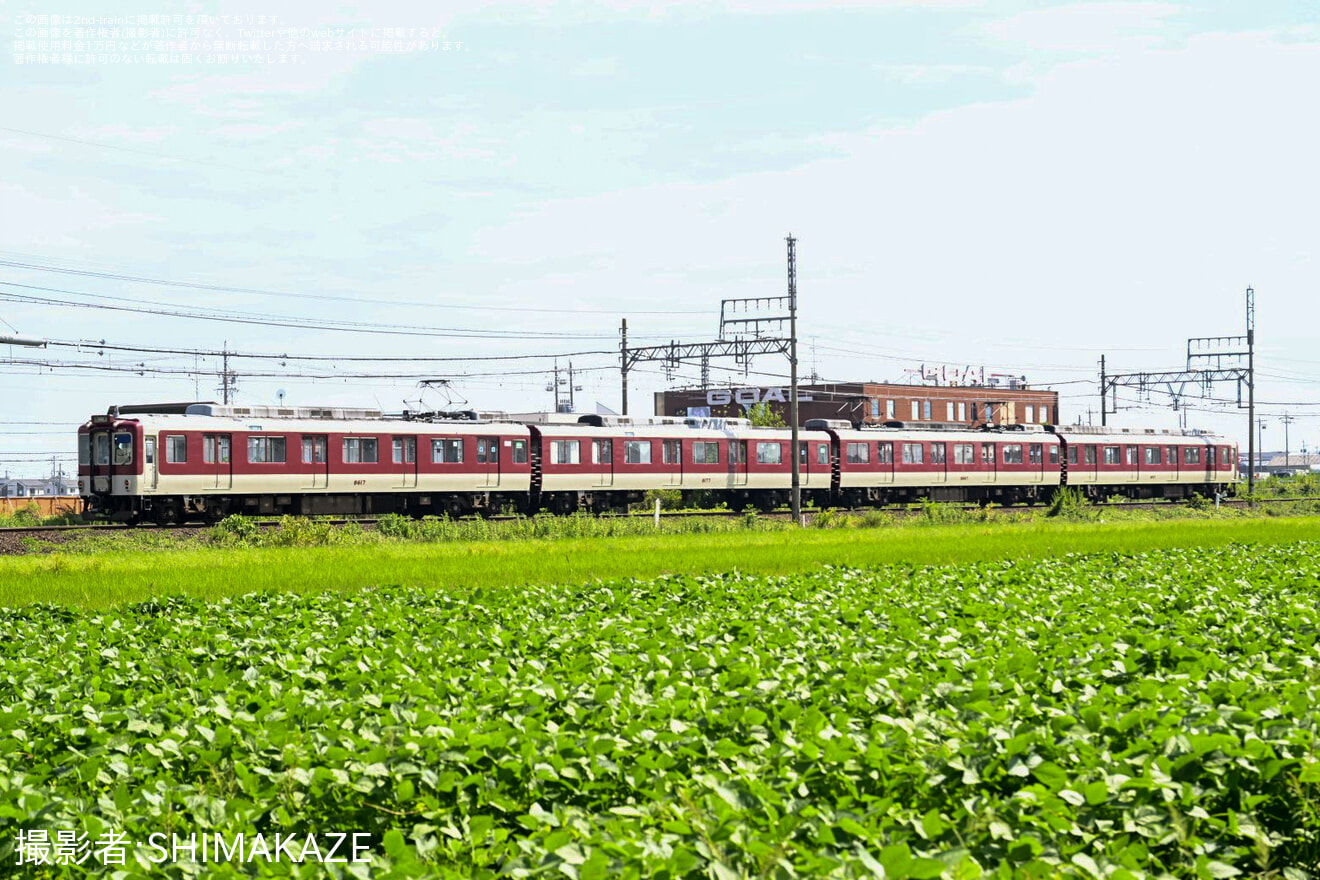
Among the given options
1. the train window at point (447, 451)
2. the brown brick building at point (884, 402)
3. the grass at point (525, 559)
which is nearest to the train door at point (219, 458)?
the train window at point (447, 451)

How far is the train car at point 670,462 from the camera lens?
4794cm

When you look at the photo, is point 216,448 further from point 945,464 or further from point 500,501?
point 945,464

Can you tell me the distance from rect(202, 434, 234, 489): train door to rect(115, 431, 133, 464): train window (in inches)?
80.2

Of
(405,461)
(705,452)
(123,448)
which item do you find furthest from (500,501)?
(123,448)

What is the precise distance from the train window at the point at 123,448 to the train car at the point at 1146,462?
44.3 metres

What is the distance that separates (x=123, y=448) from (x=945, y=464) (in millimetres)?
36105

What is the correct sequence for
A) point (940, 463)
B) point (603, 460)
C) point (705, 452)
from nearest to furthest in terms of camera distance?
point (603, 460), point (705, 452), point (940, 463)

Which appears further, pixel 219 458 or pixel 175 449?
pixel 219 458

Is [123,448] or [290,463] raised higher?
[123,448]

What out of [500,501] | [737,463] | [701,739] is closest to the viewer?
[701,739]

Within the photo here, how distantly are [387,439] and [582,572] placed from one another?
2206 cm

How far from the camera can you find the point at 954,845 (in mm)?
6387

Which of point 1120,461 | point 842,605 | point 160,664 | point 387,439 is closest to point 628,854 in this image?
point 160,664

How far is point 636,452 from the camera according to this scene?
163ft
